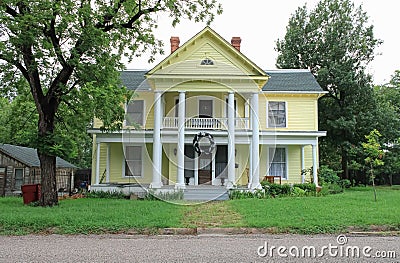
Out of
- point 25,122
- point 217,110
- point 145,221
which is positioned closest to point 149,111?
point 217,110

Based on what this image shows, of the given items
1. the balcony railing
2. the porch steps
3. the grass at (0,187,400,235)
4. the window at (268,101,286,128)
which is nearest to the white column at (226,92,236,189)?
the porch steps

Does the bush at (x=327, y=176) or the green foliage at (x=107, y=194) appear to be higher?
the bush at (x=327, y=176)

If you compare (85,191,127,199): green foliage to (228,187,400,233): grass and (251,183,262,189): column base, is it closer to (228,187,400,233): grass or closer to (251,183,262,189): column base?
(251,183,262,189): column base

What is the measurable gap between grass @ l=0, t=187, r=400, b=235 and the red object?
2030 millimetres

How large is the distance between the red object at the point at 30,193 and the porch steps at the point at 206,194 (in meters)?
5.54

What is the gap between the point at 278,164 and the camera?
→ 20047mm

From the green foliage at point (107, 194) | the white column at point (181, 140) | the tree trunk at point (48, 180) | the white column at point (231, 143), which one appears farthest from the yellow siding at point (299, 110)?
the tree trunk at point (48, 180)

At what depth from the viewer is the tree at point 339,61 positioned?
24.7 m

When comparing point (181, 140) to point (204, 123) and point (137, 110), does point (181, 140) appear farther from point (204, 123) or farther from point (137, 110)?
point (137, 110)

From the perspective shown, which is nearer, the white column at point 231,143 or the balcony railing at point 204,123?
the white column at point 231,143

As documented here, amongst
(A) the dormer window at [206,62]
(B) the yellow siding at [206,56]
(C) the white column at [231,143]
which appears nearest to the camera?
(C) the white column at [231,143]

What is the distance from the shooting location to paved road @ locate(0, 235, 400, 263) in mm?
6344

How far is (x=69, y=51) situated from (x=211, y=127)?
326 inches

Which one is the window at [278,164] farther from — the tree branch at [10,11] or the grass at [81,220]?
the tree branch at [10,11]
